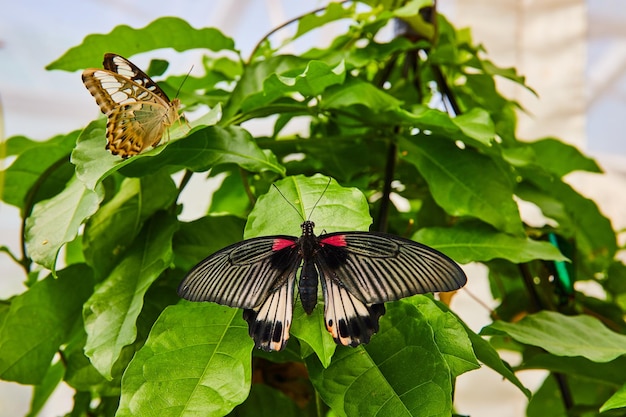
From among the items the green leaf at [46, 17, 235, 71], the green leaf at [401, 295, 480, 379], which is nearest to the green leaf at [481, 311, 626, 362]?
the green leaf at [401, 295, 480, 379]

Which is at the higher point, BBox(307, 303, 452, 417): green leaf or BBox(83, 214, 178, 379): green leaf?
BBox(83, 214, 178, 379): green leaf

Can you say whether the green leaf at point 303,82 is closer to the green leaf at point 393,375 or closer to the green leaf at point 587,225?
the green leaf at point 393,375

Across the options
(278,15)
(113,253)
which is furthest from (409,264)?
(278,15)

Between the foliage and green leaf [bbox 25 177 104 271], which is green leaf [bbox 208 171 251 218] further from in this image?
green leaf [bbox 25 177 104 271]

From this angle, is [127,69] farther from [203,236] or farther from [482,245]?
[482,245]

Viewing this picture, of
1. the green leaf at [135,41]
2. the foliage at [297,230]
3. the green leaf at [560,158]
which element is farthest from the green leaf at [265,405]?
the green leaf at [560,158]

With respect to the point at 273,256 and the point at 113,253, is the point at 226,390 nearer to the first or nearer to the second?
the point at 273,256
